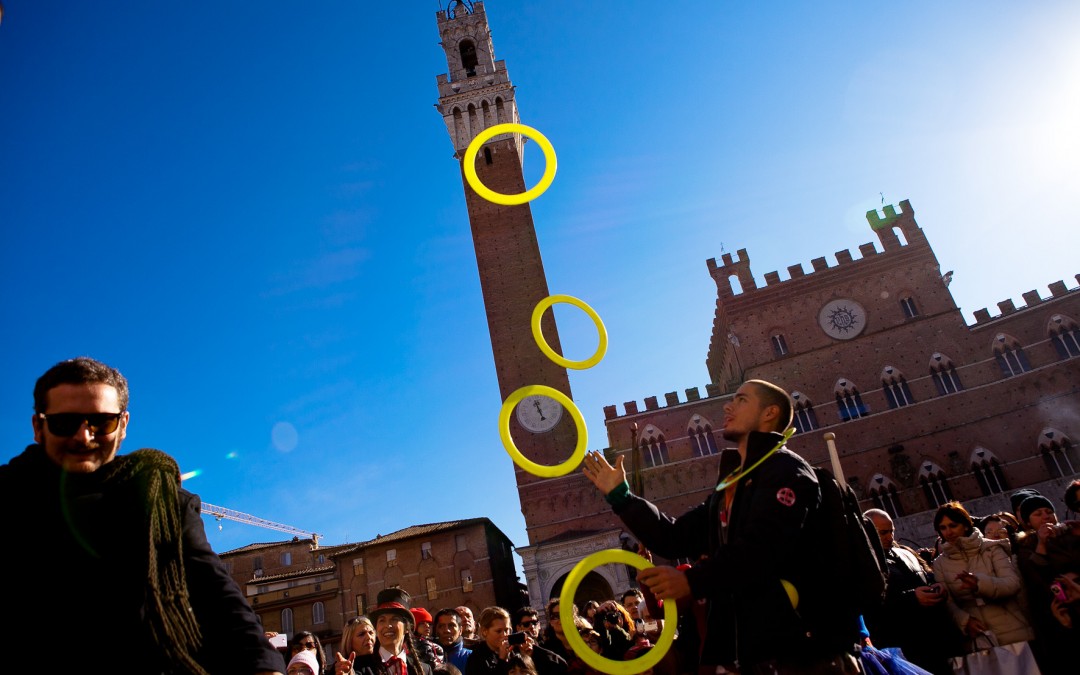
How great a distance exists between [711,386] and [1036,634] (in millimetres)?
33686

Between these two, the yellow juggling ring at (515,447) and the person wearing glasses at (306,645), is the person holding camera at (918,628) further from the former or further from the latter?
the person wearing glasses at (306,645)

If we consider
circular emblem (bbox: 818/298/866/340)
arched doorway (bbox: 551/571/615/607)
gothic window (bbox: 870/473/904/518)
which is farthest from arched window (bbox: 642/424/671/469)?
circular emblem (bbox: 818/298/866/340)

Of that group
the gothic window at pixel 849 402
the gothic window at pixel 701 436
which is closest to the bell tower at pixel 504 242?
the gothic window at pixel 701 436

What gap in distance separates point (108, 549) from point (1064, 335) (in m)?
36.2

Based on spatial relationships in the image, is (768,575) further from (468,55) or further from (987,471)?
(468,55)

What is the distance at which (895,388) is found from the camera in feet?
97.0

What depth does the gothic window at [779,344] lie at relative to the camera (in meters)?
31.2

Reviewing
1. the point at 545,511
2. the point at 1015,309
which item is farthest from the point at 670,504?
the point at 1015,309

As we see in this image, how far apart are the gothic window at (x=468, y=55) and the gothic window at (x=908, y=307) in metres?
27.6

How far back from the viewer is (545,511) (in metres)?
29.1

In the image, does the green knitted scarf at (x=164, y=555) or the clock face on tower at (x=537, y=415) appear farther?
the clock face on tower at (x=537, y=415)

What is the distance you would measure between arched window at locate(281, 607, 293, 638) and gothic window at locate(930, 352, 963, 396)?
34621mm

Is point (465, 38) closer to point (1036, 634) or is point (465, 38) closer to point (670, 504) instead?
point (670, 504)

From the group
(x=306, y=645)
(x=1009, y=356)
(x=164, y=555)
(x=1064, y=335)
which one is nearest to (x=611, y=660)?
(x=164, y=555)
